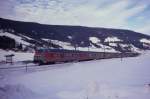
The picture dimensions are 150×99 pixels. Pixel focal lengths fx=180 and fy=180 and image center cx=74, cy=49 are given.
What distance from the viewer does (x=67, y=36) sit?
616 centimetres

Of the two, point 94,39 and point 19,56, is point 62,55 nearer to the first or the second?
point 94,39

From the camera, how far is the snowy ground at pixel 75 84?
15.8 feet

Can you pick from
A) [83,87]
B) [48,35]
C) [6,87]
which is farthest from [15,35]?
[83,87]

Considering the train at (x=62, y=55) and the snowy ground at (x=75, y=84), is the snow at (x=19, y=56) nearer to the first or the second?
the train at (x=62, y=55)

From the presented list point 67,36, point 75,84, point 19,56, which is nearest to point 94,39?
point 67,36

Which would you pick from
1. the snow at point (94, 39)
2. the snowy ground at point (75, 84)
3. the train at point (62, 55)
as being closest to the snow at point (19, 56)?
the train at point (62, 55)

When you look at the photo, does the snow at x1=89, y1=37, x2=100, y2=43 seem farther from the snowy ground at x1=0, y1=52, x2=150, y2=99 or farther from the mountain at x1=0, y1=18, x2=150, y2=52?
the snowy ground at x1=0, y1=52, x2=150, y2=99

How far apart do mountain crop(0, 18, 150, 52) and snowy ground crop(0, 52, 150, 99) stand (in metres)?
0.97

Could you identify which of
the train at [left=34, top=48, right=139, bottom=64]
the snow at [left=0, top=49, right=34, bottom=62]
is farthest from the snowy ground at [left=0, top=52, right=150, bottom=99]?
the train at [left=34, top=48, right=139, bottom=64]

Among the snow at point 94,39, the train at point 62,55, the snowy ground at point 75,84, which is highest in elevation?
the snow at point 94,39

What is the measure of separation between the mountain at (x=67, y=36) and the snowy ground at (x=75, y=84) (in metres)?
0.97

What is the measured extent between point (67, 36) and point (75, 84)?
1.76 meters

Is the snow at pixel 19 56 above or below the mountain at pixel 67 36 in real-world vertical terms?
below

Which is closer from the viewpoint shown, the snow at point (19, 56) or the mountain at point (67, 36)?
the snow at point (19, 56)
